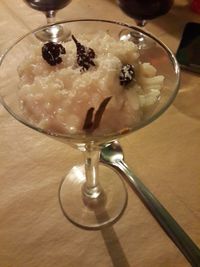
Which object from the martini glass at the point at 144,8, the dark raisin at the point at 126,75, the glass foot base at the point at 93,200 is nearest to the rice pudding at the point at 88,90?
the dark raisin at the point at 126,75

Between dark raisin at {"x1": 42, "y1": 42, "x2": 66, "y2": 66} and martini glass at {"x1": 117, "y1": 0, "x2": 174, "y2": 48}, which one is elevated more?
dark raisin at {"x1": 42, "y1": 42, "x2": 66, "y2": 66}

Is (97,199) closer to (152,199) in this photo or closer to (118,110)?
(152,199)

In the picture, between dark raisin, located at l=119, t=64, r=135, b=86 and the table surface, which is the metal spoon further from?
dark raisin, located at l=119, t=64, r=135, b=86

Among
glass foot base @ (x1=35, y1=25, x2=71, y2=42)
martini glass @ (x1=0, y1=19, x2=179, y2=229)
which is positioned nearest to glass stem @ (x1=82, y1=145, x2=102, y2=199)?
martini glass @ (x1=0, y1=19, x2=179, y2=229)

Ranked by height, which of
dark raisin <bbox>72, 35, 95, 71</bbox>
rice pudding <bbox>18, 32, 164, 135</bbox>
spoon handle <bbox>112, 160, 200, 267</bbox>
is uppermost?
dark raisin <bbox>72, 35, 95, 71</bbox>

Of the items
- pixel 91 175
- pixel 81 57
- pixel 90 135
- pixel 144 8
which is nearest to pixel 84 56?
pixel 81 57

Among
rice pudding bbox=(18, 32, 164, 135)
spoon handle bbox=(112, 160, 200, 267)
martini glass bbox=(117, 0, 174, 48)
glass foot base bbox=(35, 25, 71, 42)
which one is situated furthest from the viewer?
martini glass bbox=(117, 0, 174, 48)

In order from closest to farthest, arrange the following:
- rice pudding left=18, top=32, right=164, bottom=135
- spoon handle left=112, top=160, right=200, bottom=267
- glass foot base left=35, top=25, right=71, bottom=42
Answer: rice pudding left=18, top=32, right=164, bottom=135 → spoon handle left=112, top=160, right=200, bottom=267 → glass foot base left=35, top=25, right=71, bottom=42
